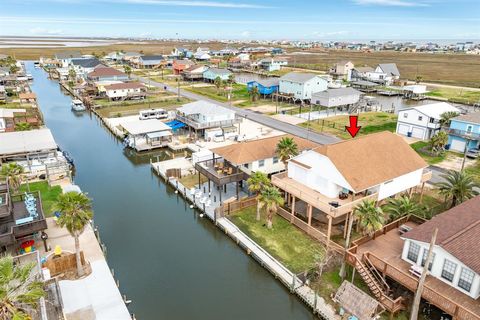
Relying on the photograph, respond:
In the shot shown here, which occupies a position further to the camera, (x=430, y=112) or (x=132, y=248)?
(x=430, y=112)

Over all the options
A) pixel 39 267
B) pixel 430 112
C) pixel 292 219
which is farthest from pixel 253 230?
pixel 430 112

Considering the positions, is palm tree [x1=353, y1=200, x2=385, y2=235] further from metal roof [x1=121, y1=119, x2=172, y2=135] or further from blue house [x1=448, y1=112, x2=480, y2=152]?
metal roof [x1=121, y1=119, x2=172, y2=135]

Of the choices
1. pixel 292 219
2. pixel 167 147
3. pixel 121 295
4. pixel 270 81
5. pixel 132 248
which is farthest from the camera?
pixel 270 81

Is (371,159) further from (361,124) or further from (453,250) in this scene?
(361,124)

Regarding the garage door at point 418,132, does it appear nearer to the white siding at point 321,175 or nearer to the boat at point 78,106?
the white siding at point 321,175

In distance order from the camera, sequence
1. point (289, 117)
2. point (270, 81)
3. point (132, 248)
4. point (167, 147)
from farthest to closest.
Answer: point (270, 81) → point (289, 117) → point (167, 147) → point (132, 248)

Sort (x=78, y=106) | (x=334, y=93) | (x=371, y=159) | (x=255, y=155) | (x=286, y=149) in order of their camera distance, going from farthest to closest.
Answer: (x=78, y=106), (x=334, y=93), (x=255, y=155), (x=286, y=149), (x=371, y=159)

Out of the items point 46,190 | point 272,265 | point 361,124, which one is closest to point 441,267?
point 272,265

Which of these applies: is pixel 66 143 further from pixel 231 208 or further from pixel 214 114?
pixel 231 208
